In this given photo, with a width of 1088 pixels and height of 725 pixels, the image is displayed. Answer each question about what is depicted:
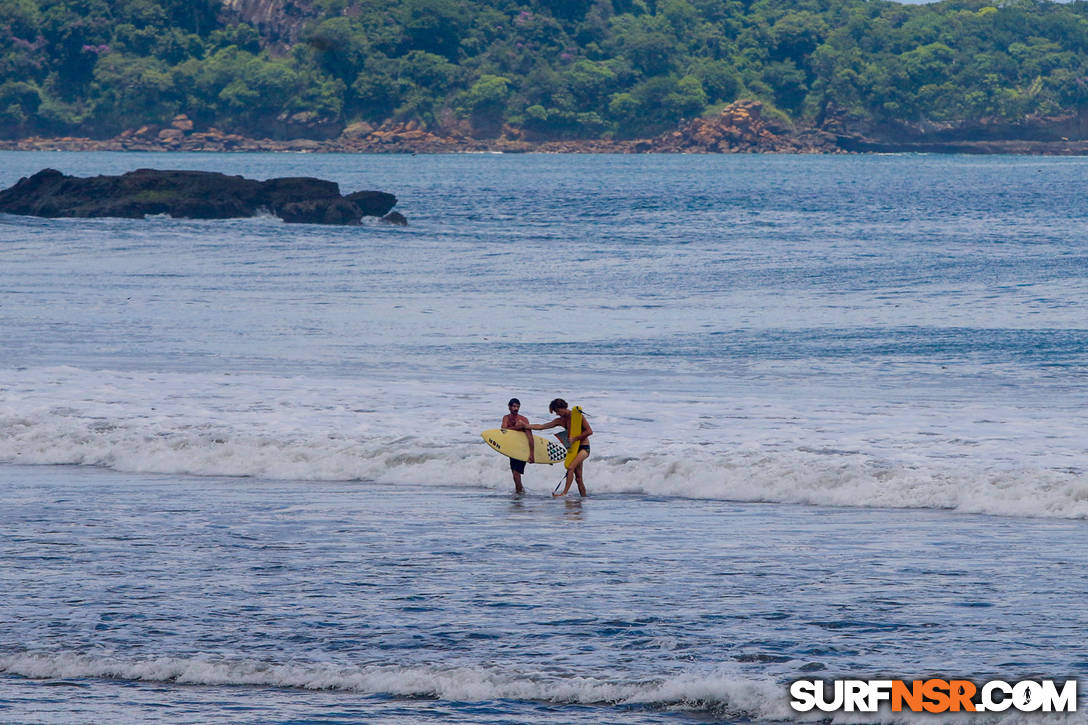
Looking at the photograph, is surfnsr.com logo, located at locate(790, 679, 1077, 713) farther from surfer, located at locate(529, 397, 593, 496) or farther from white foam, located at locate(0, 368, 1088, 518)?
surfer, located at locate(529, 397, 593, 496)

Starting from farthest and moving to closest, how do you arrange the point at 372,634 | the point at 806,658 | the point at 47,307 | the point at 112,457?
1. the point at 47,307
2. the point at 112,457
3. the point at 372,634
4. the point at 806,658

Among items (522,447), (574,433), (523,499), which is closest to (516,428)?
(522,447)

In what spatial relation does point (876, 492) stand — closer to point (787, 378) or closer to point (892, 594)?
point (892, 594)

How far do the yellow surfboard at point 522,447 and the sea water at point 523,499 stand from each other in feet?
1.38

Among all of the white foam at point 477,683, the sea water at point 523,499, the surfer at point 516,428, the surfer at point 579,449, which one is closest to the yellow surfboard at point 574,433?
the surfer at point 579,449

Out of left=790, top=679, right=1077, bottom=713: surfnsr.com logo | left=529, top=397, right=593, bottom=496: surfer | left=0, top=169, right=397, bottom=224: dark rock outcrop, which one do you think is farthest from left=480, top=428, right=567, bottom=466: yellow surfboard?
left=0, top=169, right=397, bottom=224: dark rock outcrop

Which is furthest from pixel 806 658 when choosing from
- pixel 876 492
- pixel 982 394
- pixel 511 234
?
pixel 511 234

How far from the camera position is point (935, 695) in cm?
870

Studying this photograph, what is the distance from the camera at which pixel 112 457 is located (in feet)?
58.1

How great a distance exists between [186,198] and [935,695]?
6187 centimetres

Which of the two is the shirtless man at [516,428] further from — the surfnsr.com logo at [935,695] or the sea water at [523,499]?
the surfnsr.com logo at [935,695]

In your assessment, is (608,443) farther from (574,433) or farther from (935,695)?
(935,695)

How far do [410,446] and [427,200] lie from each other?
7466cm

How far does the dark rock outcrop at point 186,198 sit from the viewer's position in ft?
216
